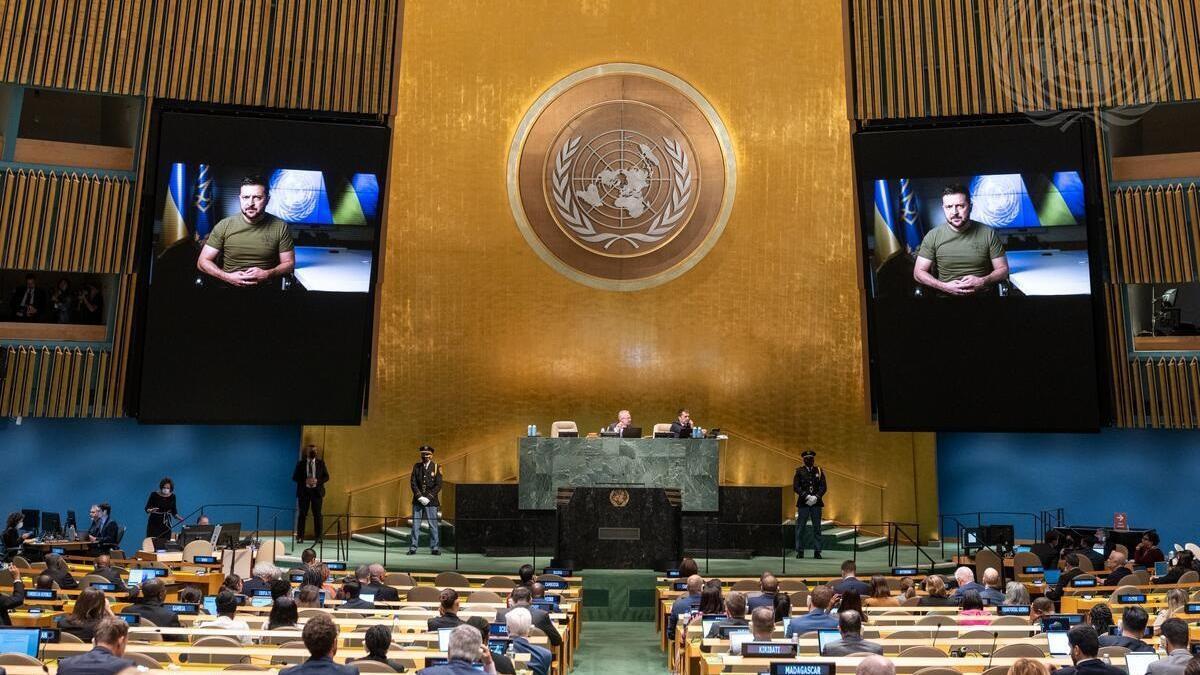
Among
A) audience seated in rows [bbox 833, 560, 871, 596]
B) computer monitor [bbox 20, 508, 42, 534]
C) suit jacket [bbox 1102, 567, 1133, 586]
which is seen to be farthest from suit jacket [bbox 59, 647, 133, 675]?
computer monitor [bbox 20, 508, 42, 534]

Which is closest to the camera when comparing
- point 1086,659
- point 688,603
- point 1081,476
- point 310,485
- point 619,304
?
point 1086,659

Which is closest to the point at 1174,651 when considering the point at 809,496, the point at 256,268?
the point at 809,496

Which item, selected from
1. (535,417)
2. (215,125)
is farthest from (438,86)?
(535,417)

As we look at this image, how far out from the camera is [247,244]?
53.3ft

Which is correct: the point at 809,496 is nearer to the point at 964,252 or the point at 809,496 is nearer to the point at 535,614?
the point at 964,252

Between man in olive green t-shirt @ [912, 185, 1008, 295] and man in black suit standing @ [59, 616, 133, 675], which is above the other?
man in olive green t-shirt @ [912, 185, 1008, 295]

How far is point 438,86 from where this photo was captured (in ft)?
62.2

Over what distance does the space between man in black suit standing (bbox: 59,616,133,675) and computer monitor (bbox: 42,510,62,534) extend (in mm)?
11230

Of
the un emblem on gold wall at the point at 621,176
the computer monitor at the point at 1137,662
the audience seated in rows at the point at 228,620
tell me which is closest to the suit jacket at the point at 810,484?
the un emblem on gold wall at the point at 621,176

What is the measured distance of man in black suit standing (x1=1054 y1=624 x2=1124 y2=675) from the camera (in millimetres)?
6051

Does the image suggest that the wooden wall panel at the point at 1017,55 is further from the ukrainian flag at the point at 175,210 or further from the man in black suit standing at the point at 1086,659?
the man in black suit standing at the point at 1086,659

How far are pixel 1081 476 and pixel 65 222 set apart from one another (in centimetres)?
1540

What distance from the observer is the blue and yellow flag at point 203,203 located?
16203mm

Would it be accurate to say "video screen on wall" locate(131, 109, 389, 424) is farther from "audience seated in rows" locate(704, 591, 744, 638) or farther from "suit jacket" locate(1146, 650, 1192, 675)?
"suit jacket" locate(1146, 650, 1192, 675)
